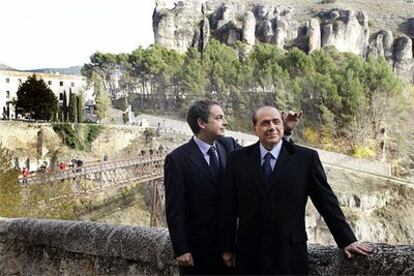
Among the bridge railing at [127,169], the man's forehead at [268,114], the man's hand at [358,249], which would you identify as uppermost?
the man's forehead at [268,114]

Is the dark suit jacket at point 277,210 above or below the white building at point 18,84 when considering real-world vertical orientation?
below

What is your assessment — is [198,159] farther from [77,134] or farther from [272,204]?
[77,134]

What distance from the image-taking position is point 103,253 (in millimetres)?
4027

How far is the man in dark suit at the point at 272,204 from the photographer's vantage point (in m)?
2.65

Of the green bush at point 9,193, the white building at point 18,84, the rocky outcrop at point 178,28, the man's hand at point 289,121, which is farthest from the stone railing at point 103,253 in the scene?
the rocky outcrop at point 178,28

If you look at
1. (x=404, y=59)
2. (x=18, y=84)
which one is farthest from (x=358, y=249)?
(x=404, y=59)

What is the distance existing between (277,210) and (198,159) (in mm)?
580

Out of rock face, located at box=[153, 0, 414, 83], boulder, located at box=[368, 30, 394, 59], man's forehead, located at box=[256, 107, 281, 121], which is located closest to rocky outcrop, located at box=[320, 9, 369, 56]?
rock face, located at box=[153, 0, 414, 83]

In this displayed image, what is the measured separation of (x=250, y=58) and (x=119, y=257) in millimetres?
53274

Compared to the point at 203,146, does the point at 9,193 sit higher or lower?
lower

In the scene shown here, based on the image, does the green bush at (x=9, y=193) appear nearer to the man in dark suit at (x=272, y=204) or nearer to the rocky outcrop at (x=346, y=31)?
the man in dark suit at (x=272, y=204)

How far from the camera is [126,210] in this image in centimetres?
3525

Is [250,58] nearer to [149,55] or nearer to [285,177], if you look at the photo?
[149,55]

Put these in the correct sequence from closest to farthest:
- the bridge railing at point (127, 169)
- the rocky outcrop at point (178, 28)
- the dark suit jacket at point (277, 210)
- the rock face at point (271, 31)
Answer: the dark suit jacket at point (277, 210) → the bridge railing at point (127, 169) → the rocky outcrop at point (178, 28) → the rock face at point (271, 31)
